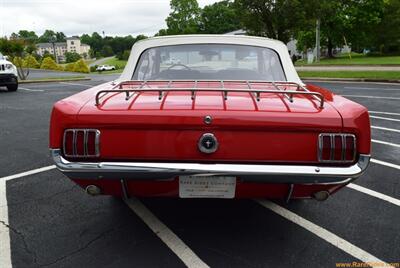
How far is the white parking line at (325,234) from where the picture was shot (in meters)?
2.59

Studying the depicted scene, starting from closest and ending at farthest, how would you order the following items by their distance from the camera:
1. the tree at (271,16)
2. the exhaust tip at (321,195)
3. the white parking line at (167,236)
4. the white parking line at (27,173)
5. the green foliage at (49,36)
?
the exhaust tip at (321,195) < the white parking line at (167,236) < the white parking line at (27,173) < the tree at (271,16) < the green foliage at (49,36)

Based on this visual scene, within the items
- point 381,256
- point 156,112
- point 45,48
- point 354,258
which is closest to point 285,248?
point 354,258

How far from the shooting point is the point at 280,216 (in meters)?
3.25

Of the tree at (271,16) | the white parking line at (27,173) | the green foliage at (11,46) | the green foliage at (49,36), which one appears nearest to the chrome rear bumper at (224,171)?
the white parking line at (27,173)

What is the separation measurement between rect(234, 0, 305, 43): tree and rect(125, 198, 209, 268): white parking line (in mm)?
19348

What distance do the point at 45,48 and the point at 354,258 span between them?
144329 mm

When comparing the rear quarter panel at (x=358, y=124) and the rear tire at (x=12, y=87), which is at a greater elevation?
the rear quarter panel at (x=358, y=124)

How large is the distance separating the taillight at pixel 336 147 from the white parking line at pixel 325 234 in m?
0.83

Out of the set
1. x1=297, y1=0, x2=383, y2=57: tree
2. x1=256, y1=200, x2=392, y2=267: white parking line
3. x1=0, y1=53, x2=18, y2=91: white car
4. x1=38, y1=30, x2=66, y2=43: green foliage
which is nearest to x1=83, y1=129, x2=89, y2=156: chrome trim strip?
x1=256, y1=200, x2=392, y2=267: white parking line

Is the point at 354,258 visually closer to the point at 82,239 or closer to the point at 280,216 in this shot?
the point at 280,216

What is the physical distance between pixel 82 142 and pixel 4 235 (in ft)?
4.26

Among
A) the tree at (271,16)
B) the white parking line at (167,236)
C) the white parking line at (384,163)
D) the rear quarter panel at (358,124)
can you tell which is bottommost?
the white parking line at (384,163)

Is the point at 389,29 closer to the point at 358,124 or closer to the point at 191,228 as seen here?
the point at 358,124

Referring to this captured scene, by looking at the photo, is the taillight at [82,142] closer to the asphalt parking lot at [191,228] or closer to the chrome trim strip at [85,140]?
the chrome trim strip at [85,140]
